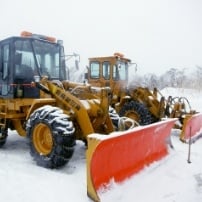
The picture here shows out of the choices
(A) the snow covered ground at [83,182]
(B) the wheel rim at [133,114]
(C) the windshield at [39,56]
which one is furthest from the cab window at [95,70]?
(A) the snow covered ground at [83,182]

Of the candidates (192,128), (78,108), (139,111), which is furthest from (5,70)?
(192,128)

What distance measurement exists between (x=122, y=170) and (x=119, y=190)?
0.44 metres

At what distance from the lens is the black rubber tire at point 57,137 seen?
5742mm

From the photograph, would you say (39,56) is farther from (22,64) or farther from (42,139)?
(42,139)

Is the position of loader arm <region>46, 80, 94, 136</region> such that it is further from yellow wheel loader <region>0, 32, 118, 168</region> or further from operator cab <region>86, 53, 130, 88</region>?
operator cab <region>86, 53, 130, 88</region>

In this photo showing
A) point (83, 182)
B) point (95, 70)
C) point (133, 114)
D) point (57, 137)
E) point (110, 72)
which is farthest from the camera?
point (95, 70)

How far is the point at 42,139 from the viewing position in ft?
20.5

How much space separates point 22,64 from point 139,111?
173 inches

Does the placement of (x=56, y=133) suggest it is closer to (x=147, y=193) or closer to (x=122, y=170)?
(x=122, y=170)

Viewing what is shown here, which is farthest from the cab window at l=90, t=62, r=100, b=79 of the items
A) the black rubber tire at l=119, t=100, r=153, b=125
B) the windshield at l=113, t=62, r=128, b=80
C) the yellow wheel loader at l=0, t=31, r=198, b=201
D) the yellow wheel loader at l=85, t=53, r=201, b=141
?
the yellow wheel loader at l=0, t=31, r=198, b=201

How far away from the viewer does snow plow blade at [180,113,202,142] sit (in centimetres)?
840

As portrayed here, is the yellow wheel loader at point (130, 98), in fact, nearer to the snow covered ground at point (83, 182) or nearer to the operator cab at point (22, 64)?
the snow covered ground at point (83, 182)

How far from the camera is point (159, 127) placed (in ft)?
20.1

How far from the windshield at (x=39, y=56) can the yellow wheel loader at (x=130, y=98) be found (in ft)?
8.98
